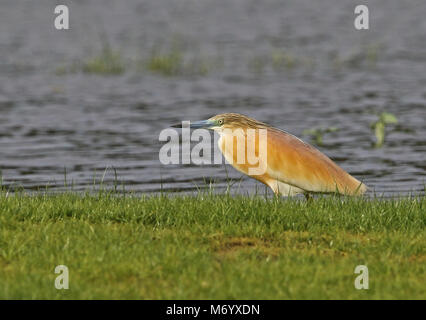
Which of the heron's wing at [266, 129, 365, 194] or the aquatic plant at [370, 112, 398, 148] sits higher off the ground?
the aquatic plant at [370, 112, 398, 148]

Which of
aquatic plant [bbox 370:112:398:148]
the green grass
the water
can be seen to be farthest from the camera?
the water

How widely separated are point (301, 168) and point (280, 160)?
25cm

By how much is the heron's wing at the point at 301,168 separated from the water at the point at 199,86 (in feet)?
8.36

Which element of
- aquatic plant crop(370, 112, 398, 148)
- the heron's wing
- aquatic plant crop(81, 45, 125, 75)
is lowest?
the heron's wing

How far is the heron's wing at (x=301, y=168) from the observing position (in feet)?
32.0

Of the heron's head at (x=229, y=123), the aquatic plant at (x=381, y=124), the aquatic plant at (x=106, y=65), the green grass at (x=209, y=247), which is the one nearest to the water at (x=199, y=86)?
the aquatic plant at (x=381, y=124)

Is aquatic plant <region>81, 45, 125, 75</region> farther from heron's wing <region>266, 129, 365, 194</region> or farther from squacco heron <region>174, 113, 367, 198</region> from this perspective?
heron's wing <region>266, 129, 365, 194</region>

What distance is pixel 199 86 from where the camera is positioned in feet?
82.1

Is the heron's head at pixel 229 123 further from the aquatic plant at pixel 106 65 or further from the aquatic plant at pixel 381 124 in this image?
the aquatic plant at pixel 106 65

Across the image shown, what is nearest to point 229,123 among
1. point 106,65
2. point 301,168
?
point 301,168

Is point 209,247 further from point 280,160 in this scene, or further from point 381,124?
point 381,124

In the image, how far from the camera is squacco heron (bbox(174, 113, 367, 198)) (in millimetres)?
9719

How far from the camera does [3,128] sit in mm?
20047

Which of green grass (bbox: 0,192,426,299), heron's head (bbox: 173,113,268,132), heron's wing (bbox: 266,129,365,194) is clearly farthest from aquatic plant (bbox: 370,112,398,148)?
heron's head (bbox: 173,113,268,132)
